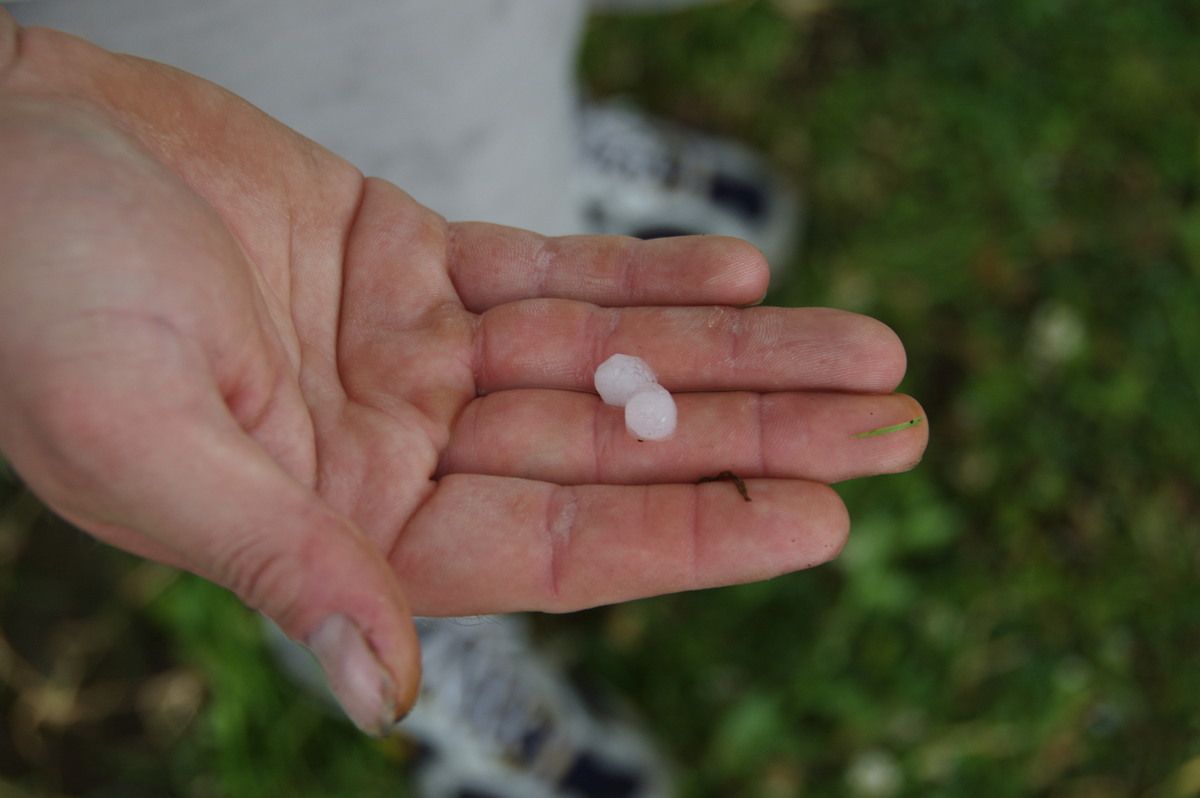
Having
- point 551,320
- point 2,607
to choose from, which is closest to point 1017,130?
point 551,320

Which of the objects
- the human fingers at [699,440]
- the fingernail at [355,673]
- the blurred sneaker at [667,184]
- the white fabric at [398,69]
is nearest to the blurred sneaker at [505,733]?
the human fingers at [699,440]

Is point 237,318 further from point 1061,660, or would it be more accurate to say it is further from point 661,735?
point 1061,660

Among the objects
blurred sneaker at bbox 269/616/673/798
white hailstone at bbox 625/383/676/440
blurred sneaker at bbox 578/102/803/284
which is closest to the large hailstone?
white hailstone at bbox 625/383/676/440

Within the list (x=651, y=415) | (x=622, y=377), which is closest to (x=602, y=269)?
(x=622, y=377)

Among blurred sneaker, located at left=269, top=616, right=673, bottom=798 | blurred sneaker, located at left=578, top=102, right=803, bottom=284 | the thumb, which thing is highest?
the thumb

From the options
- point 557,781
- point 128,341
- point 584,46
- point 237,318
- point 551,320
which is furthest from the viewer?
point 584,46

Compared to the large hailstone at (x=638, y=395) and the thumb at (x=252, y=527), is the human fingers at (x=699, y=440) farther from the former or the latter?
the thumb at (x=252, y=527)

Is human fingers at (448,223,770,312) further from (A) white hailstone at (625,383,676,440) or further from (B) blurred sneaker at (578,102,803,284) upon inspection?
(B) blurred sneaker at (578,102,803,284)

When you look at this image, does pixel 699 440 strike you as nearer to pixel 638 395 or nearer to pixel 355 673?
pixel 638 395
